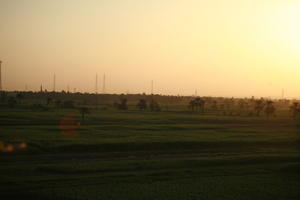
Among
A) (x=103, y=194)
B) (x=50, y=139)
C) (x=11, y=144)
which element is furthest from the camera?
(x=50, y=139)

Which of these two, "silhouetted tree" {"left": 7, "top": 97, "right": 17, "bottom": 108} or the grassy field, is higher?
"silhouetted tree" {"left": 7, "top": 97, "right": 17, "bottom": 108}

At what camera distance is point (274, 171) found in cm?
3256

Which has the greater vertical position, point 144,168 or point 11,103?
point 11,103

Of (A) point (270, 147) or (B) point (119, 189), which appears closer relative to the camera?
(B) point (119, 189)

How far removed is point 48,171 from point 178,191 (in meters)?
11.7

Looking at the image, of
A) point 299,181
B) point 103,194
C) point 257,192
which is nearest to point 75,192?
point 103,194

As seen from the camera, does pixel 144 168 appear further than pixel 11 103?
No

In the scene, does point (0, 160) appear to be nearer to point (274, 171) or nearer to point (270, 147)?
point (274, 171)

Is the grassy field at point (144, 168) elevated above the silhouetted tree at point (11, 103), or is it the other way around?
the silhouetted tree at point (11, 103)

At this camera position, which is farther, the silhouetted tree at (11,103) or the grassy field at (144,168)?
the silhouetted tree at (11,103)

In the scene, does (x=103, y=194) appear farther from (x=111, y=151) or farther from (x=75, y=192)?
(x=111, y=151)

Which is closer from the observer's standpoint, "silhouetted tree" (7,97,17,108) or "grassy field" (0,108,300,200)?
"grassy field" (0,108,300,200)

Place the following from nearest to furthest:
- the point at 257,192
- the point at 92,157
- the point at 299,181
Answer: the point at 257,192
the point at 299,181
the point at 92,157

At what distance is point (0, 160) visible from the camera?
34.2 metres
